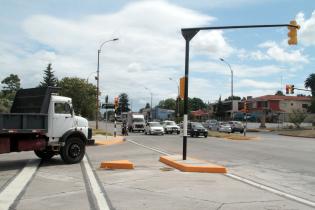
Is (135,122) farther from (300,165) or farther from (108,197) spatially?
(108,197)

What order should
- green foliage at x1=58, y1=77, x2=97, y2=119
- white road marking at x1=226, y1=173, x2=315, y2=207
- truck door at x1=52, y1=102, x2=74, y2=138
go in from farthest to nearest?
green foliage at x1=58, y1=77, x2=97, y2=119
truck door at x1=52, y1=102, x2=74, y2=138
white road marking at x1=226, y1=173, x2=315, y2=207

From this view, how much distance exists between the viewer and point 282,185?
1224 centimetres

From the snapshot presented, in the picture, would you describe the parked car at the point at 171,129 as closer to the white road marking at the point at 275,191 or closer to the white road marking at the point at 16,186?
the white road marking at the point at 16,186

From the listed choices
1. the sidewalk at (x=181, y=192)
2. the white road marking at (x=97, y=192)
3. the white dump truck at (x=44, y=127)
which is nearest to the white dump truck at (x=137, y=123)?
the white dump truck at (x=44, y=127)

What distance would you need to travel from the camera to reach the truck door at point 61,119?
660 inches

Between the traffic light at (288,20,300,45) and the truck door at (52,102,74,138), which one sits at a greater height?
the traffic light at (288,20,300,45)

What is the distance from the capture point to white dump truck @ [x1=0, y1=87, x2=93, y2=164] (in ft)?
49.3

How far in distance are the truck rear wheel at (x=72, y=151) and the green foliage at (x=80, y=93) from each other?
55690mm

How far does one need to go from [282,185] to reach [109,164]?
233 inches

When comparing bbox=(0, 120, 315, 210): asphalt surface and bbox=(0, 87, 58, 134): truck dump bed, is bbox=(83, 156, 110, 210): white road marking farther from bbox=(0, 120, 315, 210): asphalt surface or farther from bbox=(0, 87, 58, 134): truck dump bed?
bbox=(0, 87, 58, 134): truck dump bed

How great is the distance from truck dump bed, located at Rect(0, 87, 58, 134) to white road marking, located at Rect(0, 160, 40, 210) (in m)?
1.40

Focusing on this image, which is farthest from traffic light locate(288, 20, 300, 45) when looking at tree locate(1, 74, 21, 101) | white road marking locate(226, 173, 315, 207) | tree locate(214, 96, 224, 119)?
tree locate(214, 96, 224, 119)

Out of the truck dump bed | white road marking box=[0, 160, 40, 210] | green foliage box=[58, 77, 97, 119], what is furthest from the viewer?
green foliage box=[58, 77, 97, 119]

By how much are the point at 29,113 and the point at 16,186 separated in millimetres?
5126
